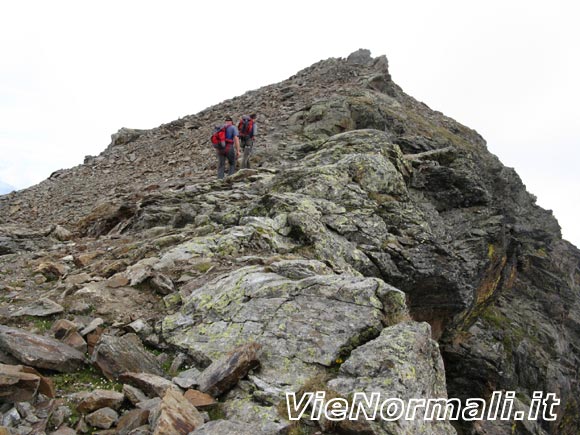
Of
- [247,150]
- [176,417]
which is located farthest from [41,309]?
[247,150]

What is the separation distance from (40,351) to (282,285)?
499 cm

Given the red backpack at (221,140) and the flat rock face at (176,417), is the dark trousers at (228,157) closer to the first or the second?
the red backpack at (221,140)

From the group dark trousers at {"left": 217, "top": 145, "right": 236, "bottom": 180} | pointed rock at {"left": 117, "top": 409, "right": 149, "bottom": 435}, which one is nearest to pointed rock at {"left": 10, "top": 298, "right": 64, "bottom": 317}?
pointed rock at {"left": 117, "top": 409, "right": 149, "bottom": 435}

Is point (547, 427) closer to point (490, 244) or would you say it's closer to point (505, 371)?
point (505, 371)

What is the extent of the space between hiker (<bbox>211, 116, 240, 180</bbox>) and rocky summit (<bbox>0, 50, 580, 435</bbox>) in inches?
47.6

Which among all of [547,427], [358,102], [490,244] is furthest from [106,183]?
[547,427]

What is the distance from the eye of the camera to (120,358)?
26.7ft

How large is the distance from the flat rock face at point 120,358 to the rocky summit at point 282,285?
4 cm

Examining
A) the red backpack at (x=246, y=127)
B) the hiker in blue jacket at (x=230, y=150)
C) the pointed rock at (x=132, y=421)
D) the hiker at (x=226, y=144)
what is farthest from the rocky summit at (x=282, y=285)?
the red backpack at (x=246, y=127)

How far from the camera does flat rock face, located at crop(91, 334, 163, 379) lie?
800 centimetres

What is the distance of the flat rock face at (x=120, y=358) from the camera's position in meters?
8.00

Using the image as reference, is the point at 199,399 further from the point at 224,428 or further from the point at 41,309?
the point at 41,309

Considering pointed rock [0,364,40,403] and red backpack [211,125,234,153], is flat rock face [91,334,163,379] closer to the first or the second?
pointed rock [0,364,40,403]

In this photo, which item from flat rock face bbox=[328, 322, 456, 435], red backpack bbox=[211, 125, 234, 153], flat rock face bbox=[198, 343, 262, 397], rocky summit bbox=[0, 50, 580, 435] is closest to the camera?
flat rock face bbox=[328, 322, 456, 435]
